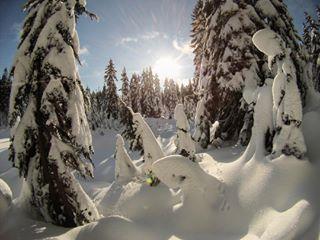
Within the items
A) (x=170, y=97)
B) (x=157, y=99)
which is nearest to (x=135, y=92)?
(x=157, y=99)

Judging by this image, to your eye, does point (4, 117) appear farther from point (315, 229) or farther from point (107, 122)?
point (315, 229)

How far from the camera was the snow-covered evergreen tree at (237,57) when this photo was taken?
46.8 feet

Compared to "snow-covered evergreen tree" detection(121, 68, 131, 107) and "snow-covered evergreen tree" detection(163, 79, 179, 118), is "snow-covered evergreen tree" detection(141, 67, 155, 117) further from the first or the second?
"snow-covered evergreen tree" detection(163, 79, 179, 118)

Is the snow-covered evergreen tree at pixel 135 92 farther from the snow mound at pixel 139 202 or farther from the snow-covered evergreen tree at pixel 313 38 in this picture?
the snow mound at pixel 139 202

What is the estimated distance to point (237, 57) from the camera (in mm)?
14742

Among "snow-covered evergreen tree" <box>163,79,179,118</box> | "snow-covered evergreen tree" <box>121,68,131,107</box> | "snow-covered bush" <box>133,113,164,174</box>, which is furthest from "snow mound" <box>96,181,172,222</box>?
"snow-covered evergreen tree" <box>163,79,179,118</box>

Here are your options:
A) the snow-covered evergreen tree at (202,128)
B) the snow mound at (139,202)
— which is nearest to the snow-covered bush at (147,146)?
the snow mound at (139,202)

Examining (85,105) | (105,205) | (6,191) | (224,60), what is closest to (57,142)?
(85,105)

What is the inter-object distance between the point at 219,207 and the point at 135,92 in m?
65.9

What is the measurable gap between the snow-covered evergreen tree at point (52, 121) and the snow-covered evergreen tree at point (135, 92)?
59.6 m

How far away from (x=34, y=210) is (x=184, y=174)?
16.9 feet

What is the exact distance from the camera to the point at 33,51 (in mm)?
9781

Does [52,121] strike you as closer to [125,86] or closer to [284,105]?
[284,105]

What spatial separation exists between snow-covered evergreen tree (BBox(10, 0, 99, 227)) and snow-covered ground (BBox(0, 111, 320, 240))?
34.8 inches
